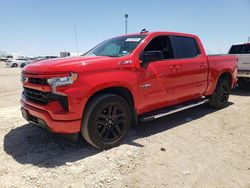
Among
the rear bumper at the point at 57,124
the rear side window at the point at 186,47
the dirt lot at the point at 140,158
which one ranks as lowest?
the dirt lot at the point at 140,158

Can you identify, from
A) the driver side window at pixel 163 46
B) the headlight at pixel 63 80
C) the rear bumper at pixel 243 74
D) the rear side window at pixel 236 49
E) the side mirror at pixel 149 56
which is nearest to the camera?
the headlight at pixel 63 80

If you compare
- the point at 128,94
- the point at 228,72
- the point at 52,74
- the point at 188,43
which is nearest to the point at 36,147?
the point at 52,74

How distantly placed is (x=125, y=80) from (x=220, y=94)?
12.2 feet

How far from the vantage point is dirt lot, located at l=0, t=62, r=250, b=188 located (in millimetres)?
3105

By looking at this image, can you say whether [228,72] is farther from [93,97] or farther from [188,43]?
[93,97]

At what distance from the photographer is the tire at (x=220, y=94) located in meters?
6.45

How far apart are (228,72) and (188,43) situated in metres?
1.91

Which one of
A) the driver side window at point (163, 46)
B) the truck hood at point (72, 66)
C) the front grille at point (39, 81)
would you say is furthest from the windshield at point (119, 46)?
the front grille at point (39, 81)

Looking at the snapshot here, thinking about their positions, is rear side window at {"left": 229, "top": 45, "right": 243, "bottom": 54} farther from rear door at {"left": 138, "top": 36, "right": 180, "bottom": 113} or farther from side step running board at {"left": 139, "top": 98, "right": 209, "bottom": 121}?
rear door at {"left": 138, "top": 36, "right": 180, "bottom": 113}

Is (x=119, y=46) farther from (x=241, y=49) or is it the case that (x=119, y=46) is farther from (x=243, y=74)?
(x=241, y=49)

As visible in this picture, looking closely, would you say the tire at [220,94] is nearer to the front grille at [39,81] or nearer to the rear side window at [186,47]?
the rear side window at [186,47]

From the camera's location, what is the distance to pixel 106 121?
393 centimetres

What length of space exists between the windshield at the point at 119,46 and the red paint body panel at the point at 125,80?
16 cm

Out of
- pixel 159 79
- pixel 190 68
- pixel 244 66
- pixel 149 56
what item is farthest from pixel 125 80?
pixel 244 66
